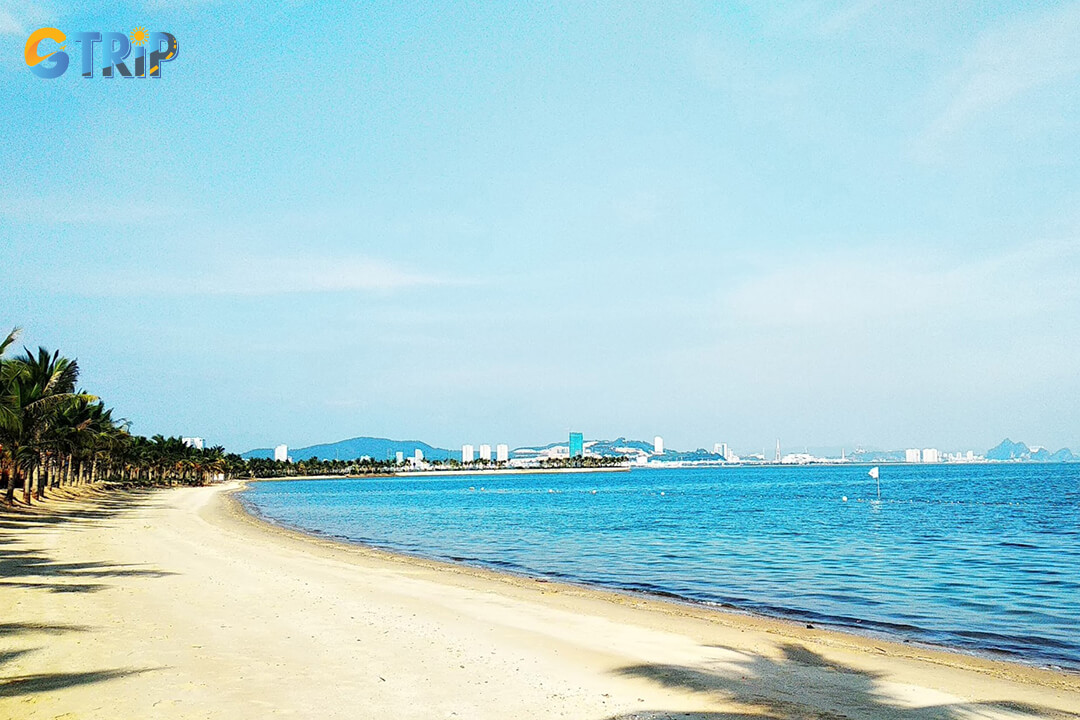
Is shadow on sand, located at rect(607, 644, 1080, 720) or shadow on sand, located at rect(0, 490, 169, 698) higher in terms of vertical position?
shadow on sand, located at rect(0, 490, 169, 698)

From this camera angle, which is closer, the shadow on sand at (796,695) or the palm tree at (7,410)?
the shadow on sand at (796,695)

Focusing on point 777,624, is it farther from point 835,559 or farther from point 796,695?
point 835,559

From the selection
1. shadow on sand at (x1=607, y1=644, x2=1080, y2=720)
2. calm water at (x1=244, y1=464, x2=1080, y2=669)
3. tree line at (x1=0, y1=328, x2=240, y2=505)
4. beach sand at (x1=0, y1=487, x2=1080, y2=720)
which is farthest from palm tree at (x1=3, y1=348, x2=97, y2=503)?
shadow on sand at (x1=607, y1=644, x2=1080, y2=720)

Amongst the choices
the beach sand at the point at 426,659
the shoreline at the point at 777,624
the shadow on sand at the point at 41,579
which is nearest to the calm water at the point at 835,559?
the shoreline at the point at 777,624

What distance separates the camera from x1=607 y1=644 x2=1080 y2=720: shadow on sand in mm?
9289

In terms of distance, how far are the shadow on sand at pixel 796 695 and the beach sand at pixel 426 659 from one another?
47mm

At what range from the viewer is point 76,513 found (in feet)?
141

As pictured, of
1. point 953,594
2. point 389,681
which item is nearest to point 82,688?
point 389,681

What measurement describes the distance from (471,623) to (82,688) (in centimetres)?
724

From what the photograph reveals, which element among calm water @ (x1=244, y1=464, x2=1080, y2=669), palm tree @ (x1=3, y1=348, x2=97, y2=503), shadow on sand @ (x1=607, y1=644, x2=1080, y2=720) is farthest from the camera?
palm tree @ (x1=3, y1=348, x2=97, y2=503)

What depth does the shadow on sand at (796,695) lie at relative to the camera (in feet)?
30.5

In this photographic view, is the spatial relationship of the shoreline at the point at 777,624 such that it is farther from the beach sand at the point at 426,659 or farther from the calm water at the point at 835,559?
the calm water at the point at 835,559

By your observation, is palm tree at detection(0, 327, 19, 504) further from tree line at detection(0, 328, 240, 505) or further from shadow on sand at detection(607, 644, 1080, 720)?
shadow on sand at detection(607, 644, 1080, 720)

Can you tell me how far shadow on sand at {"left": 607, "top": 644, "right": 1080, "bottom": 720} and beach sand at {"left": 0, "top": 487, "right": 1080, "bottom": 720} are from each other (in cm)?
5
